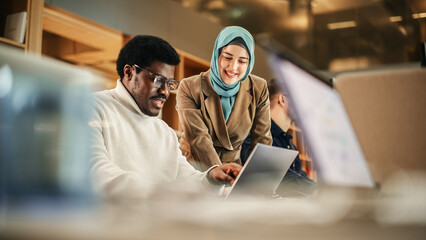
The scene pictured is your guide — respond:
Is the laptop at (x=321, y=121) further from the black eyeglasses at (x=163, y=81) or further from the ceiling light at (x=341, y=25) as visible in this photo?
the ceiling light at (x=341, y=25)

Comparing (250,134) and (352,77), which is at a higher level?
(352,77)

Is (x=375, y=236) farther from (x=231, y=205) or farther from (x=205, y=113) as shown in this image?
(x=205, y=113)

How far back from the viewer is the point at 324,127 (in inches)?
23.9

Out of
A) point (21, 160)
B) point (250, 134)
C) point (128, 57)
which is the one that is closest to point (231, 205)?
A: point (21, 160)

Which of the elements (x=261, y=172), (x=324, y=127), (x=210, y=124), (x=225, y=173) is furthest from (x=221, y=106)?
(x=324, y=127)

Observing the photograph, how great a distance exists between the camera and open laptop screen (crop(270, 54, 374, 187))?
516 millimetres

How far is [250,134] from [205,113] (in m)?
0.22

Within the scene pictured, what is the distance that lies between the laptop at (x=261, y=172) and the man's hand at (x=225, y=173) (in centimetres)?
13

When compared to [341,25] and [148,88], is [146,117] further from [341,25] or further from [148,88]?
[341,25]

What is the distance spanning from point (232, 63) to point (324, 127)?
0.97 metres

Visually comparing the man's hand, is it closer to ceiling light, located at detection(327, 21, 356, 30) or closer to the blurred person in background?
the blurred person in background

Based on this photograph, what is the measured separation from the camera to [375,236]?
6.4 inches

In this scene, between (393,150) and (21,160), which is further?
(393,150)

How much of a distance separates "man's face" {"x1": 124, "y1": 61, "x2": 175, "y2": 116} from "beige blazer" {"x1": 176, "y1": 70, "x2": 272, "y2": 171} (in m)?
0.15
